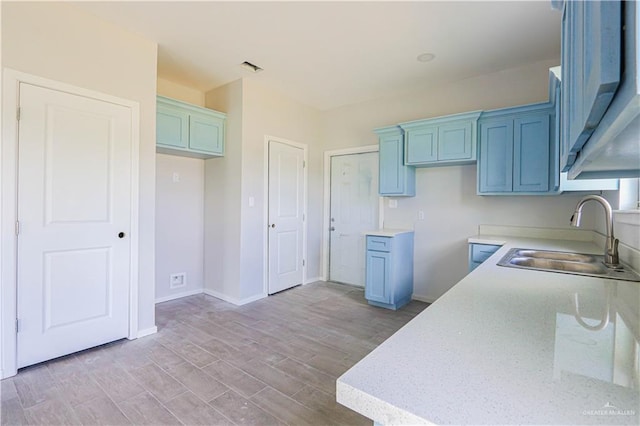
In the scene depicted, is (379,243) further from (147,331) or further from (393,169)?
(147,331)

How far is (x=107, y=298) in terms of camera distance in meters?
2.55

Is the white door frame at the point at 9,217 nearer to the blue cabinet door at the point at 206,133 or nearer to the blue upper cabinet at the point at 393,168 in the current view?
the blue cabinet door at the point at 206,133

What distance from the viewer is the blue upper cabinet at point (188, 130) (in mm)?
3166

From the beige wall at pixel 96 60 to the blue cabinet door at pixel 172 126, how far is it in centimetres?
39

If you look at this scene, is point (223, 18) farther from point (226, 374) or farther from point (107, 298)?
point (226, 374)

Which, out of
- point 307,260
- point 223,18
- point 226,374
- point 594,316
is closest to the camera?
point 594,316

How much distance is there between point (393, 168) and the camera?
3.71 meters

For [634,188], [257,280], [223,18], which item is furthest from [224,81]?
[634,188]

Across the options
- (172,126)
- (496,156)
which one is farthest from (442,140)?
(172,126)

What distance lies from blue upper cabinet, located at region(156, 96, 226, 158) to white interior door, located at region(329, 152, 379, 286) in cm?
180

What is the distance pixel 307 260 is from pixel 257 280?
97 cm

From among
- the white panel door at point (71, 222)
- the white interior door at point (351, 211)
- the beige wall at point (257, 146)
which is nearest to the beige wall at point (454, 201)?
the white interior door at point (351, 211)

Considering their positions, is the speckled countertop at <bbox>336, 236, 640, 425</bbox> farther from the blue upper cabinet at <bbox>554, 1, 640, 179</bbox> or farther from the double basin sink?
the double basin sink

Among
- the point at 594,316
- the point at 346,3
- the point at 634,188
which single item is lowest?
the point at 594,316
